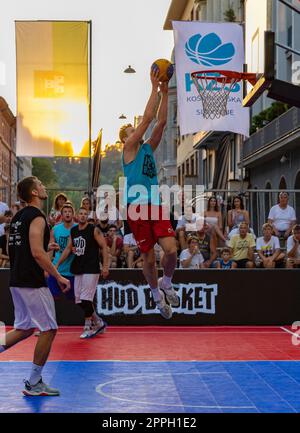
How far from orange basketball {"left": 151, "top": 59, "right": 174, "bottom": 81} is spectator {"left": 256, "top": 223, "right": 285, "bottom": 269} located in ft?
27.2

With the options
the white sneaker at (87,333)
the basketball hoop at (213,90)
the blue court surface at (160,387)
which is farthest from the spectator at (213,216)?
the blue court surface at (160,387)

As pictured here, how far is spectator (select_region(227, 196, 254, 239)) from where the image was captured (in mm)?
15867

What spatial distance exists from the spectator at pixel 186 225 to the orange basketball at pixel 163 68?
8.43 m

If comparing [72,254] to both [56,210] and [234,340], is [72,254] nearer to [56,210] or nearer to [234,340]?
[56,210]

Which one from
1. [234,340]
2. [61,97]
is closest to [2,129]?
[61,97]

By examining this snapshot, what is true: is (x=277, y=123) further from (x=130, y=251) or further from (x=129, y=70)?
(x=130, y=251)

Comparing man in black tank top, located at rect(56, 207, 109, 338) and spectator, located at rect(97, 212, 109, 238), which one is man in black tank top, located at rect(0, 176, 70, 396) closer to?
man in black tank top, located at rect(56, 207, 109, 338)

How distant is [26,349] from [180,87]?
7.30 metres

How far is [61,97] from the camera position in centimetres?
1767

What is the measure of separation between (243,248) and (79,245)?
378 centimetres

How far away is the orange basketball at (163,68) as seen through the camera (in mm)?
7609

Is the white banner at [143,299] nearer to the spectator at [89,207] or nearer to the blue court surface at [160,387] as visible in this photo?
the spectator at [89,207]

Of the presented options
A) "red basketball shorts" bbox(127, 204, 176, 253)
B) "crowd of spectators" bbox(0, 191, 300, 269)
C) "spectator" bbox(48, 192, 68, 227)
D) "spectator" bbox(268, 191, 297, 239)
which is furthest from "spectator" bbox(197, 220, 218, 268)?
"red basketball shorts" bbox(127, 204, 176, 253)

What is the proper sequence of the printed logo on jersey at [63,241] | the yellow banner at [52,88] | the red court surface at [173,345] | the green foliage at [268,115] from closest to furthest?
1. the red court surface at [173,345]
2. the printed logo on jersey at [63,241]
3. the yellow banner at [52,88]
4. the green foliage at [268,115]
